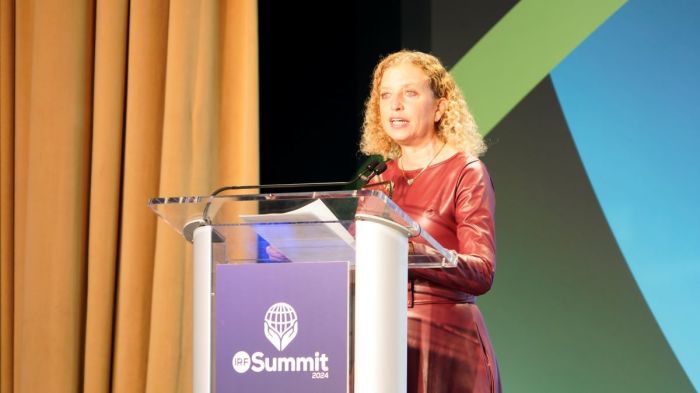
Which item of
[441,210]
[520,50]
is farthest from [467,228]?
[520,50]

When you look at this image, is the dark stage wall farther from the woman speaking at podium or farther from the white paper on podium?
the white paper on podium

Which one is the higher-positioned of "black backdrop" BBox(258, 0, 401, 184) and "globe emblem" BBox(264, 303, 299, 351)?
"black backdrop" BBox(258, 0, 401, 184)

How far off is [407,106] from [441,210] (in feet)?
1.14

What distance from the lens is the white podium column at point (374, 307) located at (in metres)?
1.56

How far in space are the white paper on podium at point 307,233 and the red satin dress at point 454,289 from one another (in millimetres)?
379

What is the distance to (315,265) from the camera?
1.58 meters

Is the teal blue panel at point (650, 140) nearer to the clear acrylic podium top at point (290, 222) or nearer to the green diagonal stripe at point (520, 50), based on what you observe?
the green diagonal stripe at point (520, 50)

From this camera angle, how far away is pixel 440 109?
2553 millimetres

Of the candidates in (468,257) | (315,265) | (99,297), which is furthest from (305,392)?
(99,297)

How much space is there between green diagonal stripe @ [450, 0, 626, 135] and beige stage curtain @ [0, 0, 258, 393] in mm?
830

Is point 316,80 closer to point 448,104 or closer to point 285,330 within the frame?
point 448,104

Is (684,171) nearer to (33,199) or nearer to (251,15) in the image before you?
(251,15)

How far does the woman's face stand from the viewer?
8.13ft

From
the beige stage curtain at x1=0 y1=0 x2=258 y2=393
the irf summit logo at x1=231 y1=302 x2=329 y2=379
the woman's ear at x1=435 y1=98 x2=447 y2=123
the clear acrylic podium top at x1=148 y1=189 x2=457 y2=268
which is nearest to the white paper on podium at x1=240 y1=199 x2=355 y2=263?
the clear acrylic podium top at x1=148 y1=189 x2=457 y2=268
